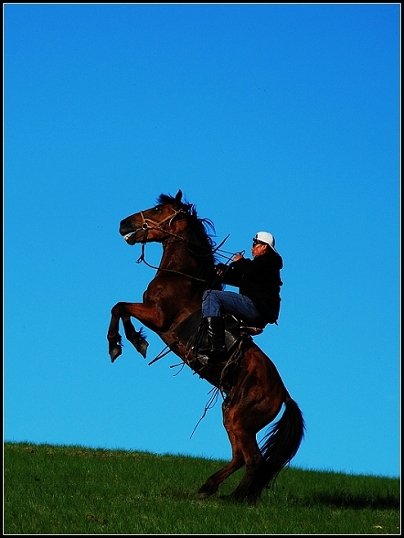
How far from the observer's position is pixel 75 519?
1175 centimetres

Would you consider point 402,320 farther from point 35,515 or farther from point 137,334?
point 35,515

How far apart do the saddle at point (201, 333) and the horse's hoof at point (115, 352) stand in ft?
2.51

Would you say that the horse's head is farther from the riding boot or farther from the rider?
the riding boot

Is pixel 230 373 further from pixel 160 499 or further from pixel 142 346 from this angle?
pixel 160 499

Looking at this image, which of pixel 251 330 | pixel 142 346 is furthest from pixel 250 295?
pixel 142 346

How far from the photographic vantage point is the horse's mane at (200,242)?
13.4 meters

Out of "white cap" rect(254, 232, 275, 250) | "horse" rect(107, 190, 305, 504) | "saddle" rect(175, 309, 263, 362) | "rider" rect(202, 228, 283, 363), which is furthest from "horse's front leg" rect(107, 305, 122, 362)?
"white cap" rect(254, 232, 275, 250)

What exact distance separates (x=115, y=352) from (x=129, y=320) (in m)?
0.47

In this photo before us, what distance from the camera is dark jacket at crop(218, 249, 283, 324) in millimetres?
13000

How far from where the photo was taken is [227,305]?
1287 cm

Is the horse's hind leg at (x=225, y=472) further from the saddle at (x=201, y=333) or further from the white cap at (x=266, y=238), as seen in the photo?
the white cap at (x=266, y=238)

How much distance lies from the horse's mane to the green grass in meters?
2.89

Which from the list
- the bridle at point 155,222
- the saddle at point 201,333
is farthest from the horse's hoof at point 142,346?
the bridle at point 155,222

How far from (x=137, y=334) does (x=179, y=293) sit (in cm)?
75
